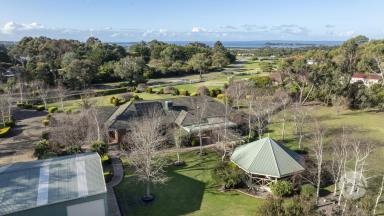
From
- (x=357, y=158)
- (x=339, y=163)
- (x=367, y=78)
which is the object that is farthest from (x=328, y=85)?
(x=357, y=158)

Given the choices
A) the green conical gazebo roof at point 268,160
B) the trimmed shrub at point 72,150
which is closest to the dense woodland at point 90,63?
the trimmed shrub at point 72,150

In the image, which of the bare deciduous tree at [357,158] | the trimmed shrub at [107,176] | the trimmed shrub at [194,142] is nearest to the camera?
the bare deciduous tree at [357,158]

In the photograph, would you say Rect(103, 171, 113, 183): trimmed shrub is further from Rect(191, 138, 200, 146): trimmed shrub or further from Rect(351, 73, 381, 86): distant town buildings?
Rect(351, 73, 381, 86): distant town buildings

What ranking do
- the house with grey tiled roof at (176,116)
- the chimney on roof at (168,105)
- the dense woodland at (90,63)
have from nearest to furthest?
the house with grey tiled roof at (176,116) → the chimney on roof at (168,105) → the dense woodland at (90,63)

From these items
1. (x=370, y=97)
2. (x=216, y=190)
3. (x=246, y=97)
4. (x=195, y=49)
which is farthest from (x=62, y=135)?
(x=195, y=49)

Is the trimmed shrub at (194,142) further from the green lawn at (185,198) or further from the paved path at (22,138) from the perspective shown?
the paved path at (22,138)

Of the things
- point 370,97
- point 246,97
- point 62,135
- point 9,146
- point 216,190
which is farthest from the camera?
point 246,97

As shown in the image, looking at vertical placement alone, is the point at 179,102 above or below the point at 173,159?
above

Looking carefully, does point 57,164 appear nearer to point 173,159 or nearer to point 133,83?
point 173,159
